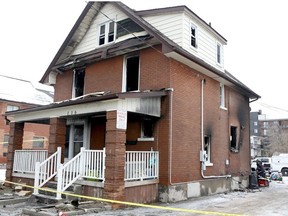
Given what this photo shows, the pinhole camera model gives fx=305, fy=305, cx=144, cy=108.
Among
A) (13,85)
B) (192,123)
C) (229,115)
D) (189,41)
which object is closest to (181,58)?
(189,41)

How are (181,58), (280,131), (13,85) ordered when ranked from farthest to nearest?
(280,131) → (13,85) → (181,58)

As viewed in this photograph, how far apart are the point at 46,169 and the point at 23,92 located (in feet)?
93.3

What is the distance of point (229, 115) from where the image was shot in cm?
1738

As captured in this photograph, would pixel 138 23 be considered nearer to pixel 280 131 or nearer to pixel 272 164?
pixel 272 164

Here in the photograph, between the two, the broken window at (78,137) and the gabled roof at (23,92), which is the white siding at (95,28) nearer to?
the broken window at (78,137)

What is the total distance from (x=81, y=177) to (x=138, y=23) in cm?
700

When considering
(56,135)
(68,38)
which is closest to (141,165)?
(56,135)

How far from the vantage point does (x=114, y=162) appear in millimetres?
9977

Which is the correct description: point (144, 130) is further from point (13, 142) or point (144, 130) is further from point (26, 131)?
point (26, 131)

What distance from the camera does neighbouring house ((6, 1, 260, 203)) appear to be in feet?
35.1

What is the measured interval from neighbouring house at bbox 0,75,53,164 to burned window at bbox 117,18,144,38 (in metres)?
20.1

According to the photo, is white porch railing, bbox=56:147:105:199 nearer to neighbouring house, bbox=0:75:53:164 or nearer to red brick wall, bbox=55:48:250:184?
red brick wall, bbox=55:48:250:184

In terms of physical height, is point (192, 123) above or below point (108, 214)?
above

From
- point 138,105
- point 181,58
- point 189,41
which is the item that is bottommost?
point 138,105
